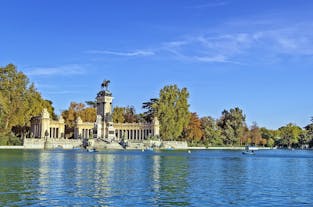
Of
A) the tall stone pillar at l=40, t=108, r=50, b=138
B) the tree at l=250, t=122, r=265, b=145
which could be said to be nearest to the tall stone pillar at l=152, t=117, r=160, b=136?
the tall stone pillar at l=40, t=108, r=50, b=138

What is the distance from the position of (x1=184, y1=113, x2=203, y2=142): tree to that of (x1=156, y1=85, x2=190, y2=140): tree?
8.26 metres

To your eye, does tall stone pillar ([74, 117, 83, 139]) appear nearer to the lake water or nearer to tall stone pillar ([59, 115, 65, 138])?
tall stone pillar ([59, 115, 65, 138])

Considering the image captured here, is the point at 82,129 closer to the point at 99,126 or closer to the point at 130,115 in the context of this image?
the point at 99,126

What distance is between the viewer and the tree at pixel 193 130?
132 metres

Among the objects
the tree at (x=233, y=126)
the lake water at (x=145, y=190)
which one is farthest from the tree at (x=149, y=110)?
the lake water at (x=145, y=190)

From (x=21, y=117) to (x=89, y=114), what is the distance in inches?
1385

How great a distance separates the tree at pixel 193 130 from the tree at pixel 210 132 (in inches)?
131

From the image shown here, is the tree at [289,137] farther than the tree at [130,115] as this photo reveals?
Yes

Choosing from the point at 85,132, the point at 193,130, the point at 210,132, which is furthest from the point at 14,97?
the point at 210,132

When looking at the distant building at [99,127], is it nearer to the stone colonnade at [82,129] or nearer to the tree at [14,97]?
the stone colonnade at [82,129]

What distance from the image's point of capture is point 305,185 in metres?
29.9

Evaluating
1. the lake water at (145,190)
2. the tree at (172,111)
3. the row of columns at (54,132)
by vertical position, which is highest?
the tree at (172,111)

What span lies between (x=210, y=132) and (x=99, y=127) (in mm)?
41696

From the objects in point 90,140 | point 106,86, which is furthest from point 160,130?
point 90,140
